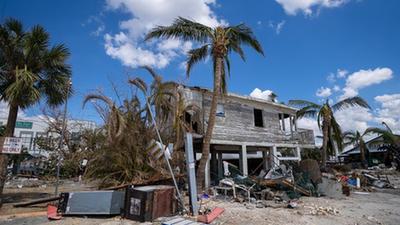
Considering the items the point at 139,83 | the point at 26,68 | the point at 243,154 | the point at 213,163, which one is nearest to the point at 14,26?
the point at 26,68

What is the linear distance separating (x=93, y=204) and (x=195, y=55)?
7697 mm

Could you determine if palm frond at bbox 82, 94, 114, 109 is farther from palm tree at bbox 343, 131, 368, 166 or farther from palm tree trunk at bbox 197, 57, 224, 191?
palm tree at bbox 343, 131, 368, 166

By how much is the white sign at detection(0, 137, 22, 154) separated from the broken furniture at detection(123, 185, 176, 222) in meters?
4.27

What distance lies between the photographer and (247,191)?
33.5 feet

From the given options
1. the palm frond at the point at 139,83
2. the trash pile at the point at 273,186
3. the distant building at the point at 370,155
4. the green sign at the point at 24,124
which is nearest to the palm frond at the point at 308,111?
the trash pile at the point at 273,186

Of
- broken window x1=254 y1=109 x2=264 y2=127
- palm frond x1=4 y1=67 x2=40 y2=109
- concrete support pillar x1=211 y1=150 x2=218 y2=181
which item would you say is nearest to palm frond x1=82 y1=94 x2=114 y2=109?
palm frond x1=4 y1=67 x2=40 y2=109

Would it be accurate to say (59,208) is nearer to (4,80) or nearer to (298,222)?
(4,80)

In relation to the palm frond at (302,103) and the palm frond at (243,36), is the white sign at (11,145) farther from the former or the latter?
the palm frond at (302,103)

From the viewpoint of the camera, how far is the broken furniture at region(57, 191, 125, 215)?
7.07 metres

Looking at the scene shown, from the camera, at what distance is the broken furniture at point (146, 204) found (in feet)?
21.7

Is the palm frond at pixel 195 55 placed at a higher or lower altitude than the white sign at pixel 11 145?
higher

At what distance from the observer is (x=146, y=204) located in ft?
21.7

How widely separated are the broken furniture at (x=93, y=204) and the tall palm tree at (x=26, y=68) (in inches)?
124

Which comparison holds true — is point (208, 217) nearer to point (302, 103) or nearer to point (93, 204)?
point (93, 204)
